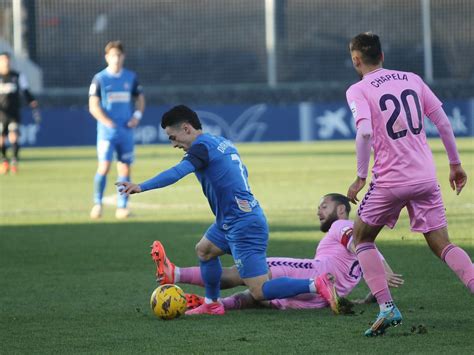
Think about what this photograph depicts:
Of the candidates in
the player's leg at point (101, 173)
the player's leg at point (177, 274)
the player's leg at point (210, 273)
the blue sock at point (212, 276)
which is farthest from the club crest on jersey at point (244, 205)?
the player's leg at point (101, 173)

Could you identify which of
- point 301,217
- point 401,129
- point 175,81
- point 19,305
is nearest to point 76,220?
point 301,217

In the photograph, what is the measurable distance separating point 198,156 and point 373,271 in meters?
1.42

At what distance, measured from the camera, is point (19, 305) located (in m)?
8.40

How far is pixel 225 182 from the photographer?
25.1 feet

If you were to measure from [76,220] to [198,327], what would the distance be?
7716 mm

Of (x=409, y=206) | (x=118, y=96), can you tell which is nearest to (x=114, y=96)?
(x=118, y=96)

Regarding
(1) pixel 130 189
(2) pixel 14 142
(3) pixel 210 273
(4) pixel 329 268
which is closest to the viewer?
(1) pixel 130 189

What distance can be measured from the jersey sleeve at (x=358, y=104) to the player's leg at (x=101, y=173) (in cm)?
853

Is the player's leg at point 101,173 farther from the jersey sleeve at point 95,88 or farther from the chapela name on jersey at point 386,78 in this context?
the chapela name on jersey at point 386,78

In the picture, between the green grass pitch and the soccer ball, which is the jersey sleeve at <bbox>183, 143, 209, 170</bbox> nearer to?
the soccer ball

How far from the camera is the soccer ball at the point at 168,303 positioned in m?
7.64

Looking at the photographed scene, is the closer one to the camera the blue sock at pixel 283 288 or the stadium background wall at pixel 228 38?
the blue sock at pixel 283 288

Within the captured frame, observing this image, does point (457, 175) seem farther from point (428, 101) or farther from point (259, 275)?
point (259, 275)

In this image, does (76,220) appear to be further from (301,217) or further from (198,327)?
(198,327)
